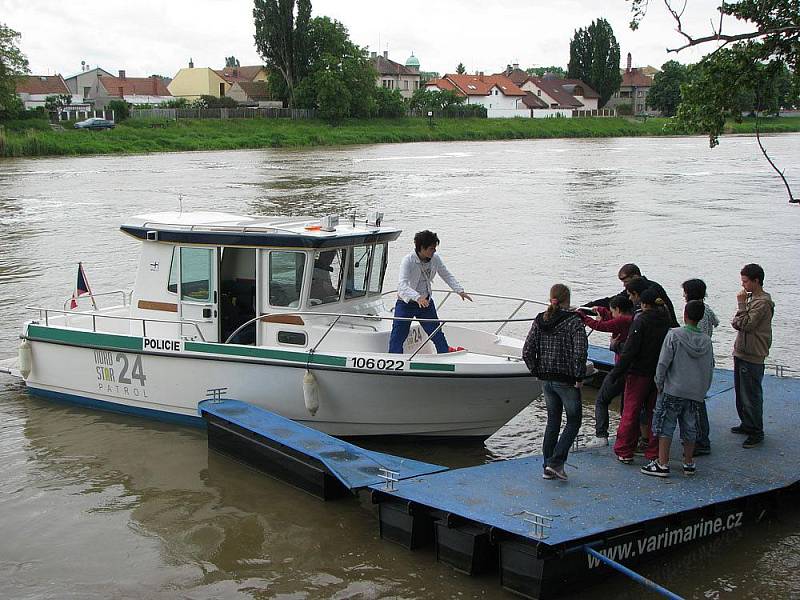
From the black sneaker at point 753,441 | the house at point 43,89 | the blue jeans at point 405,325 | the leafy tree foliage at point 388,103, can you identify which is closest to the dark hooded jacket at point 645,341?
the black sneaker at point 753,441

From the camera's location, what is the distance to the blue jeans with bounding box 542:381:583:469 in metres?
7.90

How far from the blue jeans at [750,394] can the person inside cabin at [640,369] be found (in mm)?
954

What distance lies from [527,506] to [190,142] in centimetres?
6325

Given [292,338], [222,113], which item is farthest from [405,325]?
[222,113]

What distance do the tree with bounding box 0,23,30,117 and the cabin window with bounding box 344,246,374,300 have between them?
6039 centimetres

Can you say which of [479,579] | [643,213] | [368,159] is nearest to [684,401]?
[479,579]

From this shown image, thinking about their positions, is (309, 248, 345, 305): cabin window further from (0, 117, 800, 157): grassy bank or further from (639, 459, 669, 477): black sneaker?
(0, 117, 800, 157): grassy bank

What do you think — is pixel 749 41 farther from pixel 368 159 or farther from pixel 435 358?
pixel 368 159

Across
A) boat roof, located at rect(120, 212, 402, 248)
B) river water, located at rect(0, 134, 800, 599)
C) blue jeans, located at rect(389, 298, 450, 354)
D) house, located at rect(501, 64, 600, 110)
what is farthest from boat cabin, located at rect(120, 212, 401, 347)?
house, located at rect(501, 64, 600, 110)

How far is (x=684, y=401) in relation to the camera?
26.3ft

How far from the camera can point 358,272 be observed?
11.3m

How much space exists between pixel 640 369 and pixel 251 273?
4717 mm

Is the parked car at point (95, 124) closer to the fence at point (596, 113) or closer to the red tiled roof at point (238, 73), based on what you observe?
the red tiled roof at point (238, 73)

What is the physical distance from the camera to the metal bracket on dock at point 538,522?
7.00m
